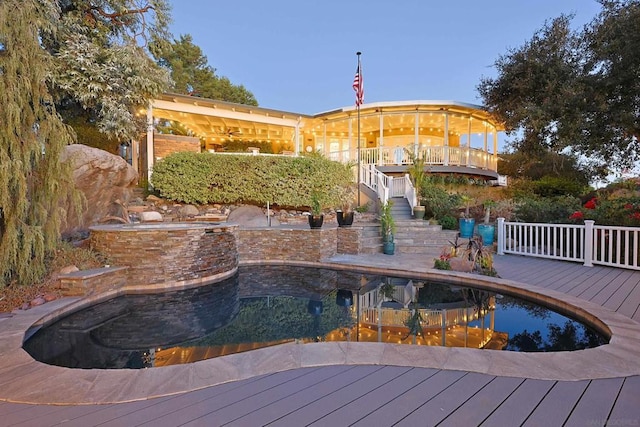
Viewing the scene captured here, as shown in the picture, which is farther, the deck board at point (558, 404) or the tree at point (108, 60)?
the tree at point (108, 60)

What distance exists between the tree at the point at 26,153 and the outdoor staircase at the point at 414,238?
6053mm

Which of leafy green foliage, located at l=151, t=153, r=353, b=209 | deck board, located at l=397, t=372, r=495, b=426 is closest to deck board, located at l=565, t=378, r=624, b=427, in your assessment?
deck board, located at l=397, t=372, r=495, b=426

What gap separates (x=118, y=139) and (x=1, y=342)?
23.7 ft

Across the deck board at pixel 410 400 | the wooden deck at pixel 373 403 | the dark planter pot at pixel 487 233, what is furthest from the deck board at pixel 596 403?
the dark planter pot at pixel 487 233

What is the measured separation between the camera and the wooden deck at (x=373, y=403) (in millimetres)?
1697

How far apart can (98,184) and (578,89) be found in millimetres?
11354

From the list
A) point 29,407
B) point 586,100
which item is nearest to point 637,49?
point 586,100

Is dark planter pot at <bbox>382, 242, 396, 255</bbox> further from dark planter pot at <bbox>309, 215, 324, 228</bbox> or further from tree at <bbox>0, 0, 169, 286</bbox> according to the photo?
tree at <bbox>0, 0, 169, 286</bbox>

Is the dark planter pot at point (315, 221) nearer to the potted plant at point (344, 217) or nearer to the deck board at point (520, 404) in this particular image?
the potted plant at point (344, 217)

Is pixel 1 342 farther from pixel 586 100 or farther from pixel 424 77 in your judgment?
pixel 424 77

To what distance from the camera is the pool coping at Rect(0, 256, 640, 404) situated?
2.02 m

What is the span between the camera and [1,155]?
367cm

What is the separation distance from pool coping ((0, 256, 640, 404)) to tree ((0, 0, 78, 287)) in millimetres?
1524

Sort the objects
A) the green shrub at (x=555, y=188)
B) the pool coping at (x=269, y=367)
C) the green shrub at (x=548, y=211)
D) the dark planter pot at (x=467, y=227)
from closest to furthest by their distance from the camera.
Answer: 1. the pool coping at (x=269, y=367)
2. the green shrub at (x=548, y=211)
3. the dark planter pot at (x=467, y=227)
4. the green shrub at (x=555, y=188)
